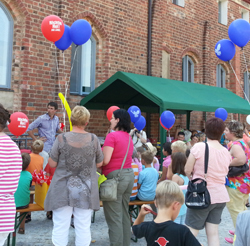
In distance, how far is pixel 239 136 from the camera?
4.18 m

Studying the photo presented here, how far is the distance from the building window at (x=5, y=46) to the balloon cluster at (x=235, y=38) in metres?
4.84

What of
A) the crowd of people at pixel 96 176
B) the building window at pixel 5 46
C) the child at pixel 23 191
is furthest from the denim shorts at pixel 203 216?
the building window at pixel 5 46

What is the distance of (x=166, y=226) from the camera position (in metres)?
2.06

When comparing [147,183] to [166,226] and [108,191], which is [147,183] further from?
[166,226]

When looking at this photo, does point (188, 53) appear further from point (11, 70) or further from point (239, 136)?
point (239, 136)

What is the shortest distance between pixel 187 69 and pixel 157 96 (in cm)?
545

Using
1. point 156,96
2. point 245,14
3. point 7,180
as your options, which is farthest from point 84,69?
point 245,14

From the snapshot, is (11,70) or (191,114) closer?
(11,70)

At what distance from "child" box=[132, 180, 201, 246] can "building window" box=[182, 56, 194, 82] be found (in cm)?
1089

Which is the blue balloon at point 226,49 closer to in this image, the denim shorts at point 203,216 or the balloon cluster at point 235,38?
the balloon cluster at point 235,38

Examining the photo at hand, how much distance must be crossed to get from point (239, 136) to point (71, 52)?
593 cm

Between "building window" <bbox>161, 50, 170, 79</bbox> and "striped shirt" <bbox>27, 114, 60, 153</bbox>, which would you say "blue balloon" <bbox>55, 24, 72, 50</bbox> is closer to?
"striped shirt" <bbox>27, 114, 60, 153</bbox>

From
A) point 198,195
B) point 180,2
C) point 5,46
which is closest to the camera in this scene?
point 198,195

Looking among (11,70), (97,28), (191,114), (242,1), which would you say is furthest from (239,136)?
(242,1)
